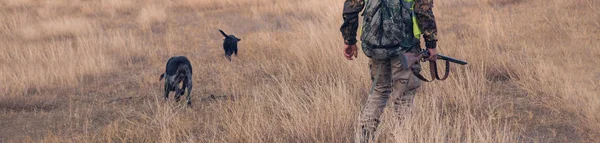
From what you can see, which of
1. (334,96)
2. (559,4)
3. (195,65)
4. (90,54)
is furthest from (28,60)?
(559,4)

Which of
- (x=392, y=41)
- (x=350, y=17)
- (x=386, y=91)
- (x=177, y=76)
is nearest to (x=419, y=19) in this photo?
(x=392, y=41)

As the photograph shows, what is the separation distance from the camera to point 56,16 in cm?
1352

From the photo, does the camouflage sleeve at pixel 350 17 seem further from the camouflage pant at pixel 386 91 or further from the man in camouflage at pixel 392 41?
the camouflage pant at pixel 386 91

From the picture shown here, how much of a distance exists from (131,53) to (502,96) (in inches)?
206

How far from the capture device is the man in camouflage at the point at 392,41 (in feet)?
12.8

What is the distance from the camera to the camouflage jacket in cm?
383

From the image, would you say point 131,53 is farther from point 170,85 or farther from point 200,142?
point 200,142

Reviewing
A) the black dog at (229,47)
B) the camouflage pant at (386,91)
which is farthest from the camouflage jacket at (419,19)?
the black dog at (229,47)

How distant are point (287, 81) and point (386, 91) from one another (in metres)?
2.50

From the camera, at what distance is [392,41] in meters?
3.93

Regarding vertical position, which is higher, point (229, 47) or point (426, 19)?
point (426, 19)

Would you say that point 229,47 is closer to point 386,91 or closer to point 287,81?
point 287,81

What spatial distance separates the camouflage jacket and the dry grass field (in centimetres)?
52

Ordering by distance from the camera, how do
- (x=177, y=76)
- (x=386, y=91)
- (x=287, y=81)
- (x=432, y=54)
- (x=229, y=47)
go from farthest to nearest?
(x=229, y=47), (x=287, y=81), (x=177, y=76), (x=386, y=91), (x=432, y=54)
